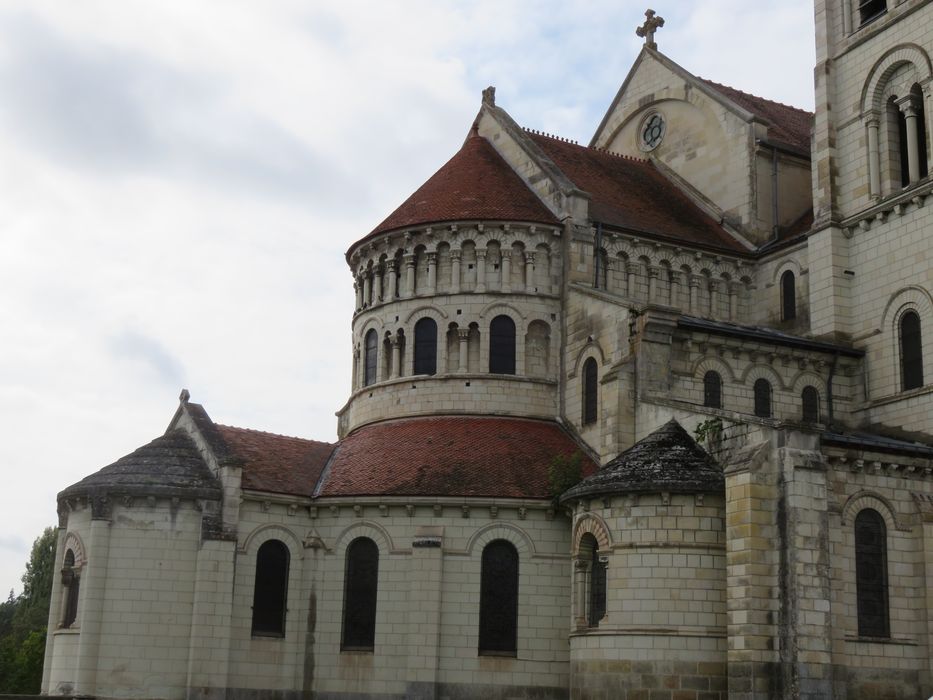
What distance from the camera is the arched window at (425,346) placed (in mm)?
43719

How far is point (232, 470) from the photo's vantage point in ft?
127

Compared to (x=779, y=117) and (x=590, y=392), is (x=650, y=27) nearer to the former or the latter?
(x=779, y=117)

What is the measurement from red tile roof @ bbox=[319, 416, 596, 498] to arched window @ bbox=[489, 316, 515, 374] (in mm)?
1936

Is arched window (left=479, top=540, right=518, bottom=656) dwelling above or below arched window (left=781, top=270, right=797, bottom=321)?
below

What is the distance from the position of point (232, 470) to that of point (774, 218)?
74.2 ft

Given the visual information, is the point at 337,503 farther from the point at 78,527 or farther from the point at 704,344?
the point at 704,344

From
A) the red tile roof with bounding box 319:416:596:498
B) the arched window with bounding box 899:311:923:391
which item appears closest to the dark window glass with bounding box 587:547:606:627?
the red tile roof with bounding box 319:416:596:498

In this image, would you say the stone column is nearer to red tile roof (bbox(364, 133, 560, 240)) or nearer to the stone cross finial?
red tile roof (bbox(364, 133, 560, 240))

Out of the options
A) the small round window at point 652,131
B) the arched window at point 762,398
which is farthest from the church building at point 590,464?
the small round window at point 652,131

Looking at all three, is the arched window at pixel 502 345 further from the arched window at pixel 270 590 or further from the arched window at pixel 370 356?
the arched window at pixel 270 590

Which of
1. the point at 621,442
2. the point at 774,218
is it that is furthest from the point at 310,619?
the point at 774,218

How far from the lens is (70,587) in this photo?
39250mm

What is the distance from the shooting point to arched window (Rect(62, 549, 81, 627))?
38719 millimetres

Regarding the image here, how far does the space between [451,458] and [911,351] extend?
48.5 ft
